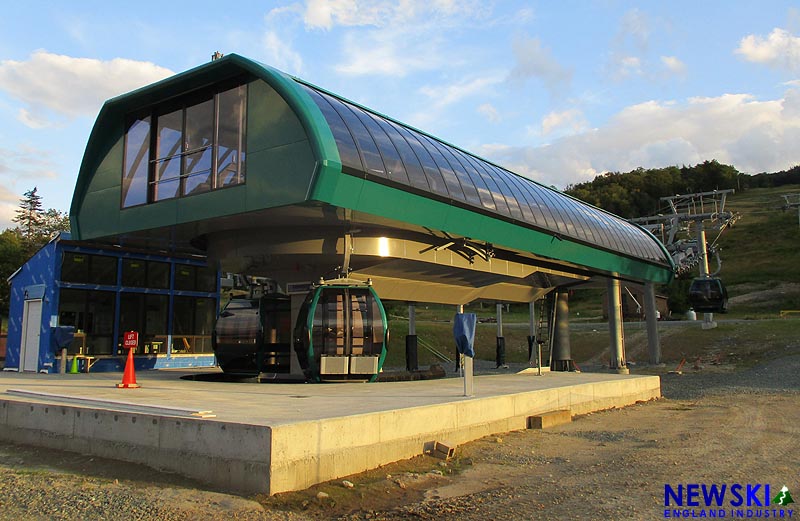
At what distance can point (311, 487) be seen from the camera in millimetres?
7078

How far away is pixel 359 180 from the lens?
44.3 ft

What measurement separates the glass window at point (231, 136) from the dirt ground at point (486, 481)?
7.34m

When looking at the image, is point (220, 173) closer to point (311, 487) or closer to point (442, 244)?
point (442, 244)

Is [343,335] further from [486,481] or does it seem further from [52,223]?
[52,223]

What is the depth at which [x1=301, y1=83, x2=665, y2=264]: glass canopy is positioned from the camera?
1399cm

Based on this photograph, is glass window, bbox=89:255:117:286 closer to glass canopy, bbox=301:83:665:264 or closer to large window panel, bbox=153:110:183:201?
large window panel, bbox=153:110:183:201

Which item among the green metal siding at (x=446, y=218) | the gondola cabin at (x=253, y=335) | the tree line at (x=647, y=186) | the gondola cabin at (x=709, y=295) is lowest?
the gondola cabin at (x=253, y=335)

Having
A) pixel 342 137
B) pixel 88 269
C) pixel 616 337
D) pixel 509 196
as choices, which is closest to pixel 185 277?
pixel 88 269

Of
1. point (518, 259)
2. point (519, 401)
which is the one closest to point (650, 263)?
point (518, 259)

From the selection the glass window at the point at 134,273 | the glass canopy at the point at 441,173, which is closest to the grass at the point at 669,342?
the glass canopy at the point at 441,173

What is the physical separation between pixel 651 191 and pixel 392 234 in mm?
115914

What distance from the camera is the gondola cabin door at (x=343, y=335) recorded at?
14938mm

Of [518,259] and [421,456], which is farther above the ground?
[518,259]

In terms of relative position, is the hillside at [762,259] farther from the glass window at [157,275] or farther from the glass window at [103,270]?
the glass window at [103,270]
